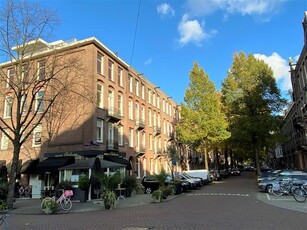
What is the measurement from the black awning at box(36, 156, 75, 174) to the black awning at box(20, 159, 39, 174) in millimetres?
1730

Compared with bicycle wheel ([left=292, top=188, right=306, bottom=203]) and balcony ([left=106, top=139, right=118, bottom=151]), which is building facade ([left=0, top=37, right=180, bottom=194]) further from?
bicycle wheel ([left=292, top=188, right=306, bottom=203])

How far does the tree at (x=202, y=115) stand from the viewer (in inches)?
1510

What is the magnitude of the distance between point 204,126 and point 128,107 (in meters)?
10.6

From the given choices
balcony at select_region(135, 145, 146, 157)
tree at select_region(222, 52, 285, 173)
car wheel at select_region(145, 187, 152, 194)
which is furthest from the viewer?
tree at select_region(222, 52, 285, 173)

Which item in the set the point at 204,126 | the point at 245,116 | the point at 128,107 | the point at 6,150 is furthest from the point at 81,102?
the point at 245,116

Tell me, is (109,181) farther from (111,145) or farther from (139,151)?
(139,151)

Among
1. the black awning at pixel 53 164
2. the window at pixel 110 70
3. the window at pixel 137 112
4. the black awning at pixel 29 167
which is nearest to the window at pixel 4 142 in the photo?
the black awning at pixel 29 167

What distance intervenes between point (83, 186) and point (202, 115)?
22.0m

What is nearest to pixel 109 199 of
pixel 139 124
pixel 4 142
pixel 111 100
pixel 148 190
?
pixel 148 190

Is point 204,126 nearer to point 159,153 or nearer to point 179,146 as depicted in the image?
point 159,153

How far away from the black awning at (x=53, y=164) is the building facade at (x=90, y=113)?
0.71 ft

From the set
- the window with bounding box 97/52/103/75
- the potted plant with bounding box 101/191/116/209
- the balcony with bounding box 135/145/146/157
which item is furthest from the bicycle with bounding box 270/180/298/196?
the window with bounding box 97/52/103/75

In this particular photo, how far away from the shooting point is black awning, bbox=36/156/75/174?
24.9m

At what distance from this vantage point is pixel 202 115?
39.0 m
